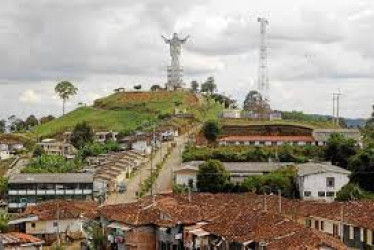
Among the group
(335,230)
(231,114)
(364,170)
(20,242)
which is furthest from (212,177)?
(231,114)

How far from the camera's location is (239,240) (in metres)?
34.1

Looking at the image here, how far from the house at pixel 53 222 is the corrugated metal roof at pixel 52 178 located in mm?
12697

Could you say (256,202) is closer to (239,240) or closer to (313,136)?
(239,240)

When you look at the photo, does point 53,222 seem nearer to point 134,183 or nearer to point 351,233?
point 134,183

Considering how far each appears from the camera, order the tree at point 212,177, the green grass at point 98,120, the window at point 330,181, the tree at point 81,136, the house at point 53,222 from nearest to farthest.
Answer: the house at point 53,222
the window at point 330,181
the tree at point 212,177
the tree at point 81,136
the green grass at point 98,120

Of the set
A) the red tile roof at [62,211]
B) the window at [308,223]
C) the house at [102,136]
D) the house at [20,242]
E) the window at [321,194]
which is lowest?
the house at [20,242]

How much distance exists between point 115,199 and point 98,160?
19486 mm

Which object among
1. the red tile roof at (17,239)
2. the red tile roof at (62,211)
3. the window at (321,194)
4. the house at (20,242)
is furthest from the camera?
the window at (321,194)

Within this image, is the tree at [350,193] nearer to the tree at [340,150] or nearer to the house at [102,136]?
the tree at [340,150]

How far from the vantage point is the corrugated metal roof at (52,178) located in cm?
6631

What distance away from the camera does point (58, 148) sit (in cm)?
9875

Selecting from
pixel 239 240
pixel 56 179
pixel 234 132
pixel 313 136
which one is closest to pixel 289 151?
pixel 313 136

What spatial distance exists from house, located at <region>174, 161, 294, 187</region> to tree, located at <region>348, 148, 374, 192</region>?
967cm

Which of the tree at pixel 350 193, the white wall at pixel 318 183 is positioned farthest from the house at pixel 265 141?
the tree at pixel 350 193
